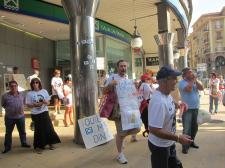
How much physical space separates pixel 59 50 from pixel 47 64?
1.26 meters

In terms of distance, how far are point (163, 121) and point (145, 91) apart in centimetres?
612

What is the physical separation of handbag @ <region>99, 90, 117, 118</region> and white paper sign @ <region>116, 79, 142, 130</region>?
17 centimetres

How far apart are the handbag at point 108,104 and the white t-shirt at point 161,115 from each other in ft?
12.1

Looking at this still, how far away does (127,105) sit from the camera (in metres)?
8.24

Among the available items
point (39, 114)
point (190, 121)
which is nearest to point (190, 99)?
point (190, 121)

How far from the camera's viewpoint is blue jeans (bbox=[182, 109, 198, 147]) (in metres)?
8.94

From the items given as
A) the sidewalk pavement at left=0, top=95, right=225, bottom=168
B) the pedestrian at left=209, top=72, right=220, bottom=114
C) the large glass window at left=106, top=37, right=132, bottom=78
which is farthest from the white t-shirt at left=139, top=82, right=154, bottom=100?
the large glass window at left=106, top=37, right=132, bottom=78

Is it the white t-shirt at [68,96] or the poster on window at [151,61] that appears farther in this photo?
the poster on window at [151,61]

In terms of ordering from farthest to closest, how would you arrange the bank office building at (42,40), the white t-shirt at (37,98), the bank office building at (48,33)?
the bank office building at (48,33) < the bank office building at (42,40) < the white t-shirt at (37,98)

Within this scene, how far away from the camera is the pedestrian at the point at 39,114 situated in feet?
30.3

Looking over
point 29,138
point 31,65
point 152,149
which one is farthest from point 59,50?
point 152,149

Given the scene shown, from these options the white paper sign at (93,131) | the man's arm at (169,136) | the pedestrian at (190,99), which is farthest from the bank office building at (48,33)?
the man's arm at (169,136)

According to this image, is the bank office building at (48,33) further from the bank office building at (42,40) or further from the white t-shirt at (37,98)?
the white t-shirt at (37,98)

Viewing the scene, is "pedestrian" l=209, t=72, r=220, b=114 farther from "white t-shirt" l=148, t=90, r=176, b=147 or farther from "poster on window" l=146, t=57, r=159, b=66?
"poster on window" l=146, t=57, r=159, b=66
